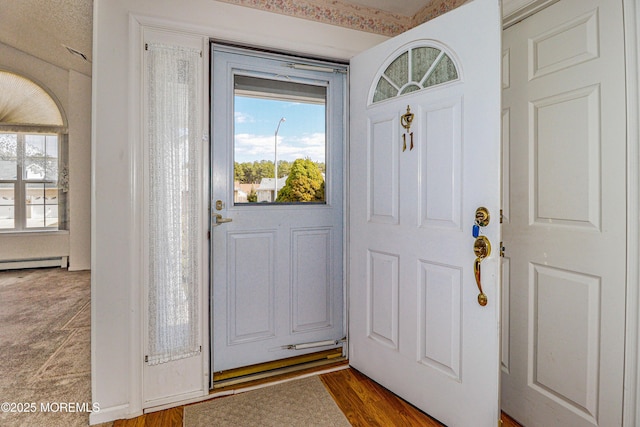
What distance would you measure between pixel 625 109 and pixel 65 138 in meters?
6.39

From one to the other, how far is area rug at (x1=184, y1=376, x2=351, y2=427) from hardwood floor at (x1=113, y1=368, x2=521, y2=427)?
54 millimetres

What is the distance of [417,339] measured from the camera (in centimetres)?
178

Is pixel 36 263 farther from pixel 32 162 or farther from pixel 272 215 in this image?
pixel 272 215

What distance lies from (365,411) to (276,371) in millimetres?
648

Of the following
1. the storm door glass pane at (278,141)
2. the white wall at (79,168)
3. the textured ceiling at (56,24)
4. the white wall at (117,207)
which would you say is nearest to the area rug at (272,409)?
the white wall at (117,207)

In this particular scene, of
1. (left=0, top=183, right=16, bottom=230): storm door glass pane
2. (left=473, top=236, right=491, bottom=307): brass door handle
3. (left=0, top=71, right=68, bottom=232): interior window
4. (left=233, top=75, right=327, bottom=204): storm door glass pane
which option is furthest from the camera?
(left=0, top=183, right=16, bottom=230): storm door glass pane

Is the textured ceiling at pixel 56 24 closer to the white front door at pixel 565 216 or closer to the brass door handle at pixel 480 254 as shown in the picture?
the white front door at pixel 565 216

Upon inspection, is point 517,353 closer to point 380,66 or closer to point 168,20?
point 380,66

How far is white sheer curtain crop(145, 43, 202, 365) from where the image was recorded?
1.78m

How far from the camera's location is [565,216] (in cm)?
150

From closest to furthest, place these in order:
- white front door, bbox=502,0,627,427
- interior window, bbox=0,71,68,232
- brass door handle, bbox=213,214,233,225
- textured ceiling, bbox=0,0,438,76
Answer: white front door, bbox=502,0,627,427, brass door handle, bbox=213,214,233,225, textured ceiling, bbox=0,0,438,76, interior window, bbox=0,71,68,232

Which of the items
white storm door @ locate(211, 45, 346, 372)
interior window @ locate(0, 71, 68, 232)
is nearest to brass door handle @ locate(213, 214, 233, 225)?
white storm door @ locate(211, 45, 346, 372)

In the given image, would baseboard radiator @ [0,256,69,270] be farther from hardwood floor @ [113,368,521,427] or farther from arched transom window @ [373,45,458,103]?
arched transom window @ [373,45,458,103]

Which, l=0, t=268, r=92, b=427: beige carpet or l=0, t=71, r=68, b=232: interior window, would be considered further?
l=0, t=71, r=68, b=232: interior window
